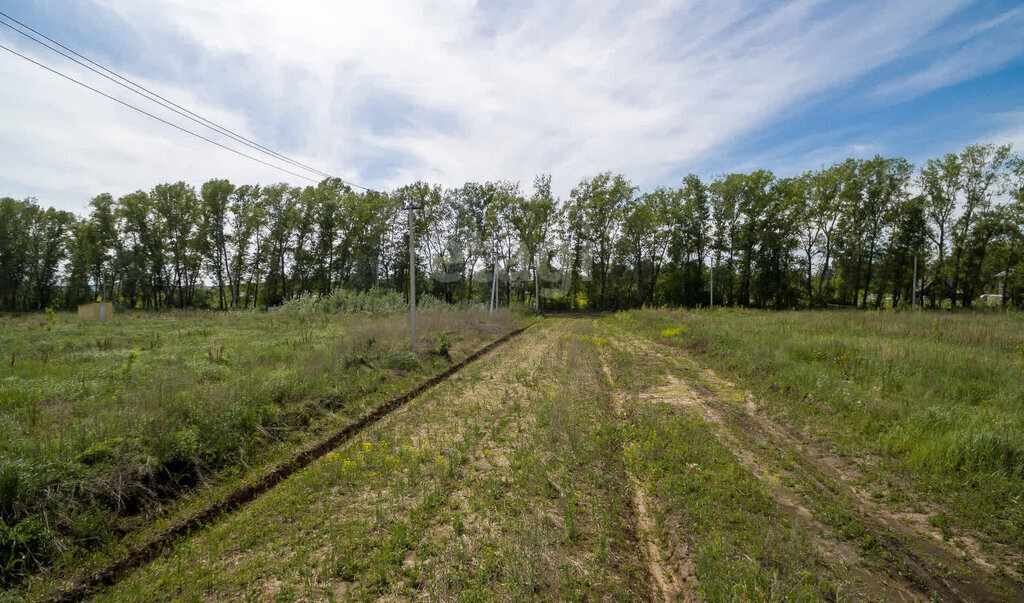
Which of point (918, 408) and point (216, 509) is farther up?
point (918, 408)

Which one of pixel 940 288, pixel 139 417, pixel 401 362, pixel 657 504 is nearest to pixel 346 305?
pixel 401 362

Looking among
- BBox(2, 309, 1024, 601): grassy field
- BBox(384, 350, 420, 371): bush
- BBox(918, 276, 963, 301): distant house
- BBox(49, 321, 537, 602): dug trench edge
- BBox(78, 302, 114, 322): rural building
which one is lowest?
BBox(49, 321, 537, 602): dug trench edge

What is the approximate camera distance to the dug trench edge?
352 cm

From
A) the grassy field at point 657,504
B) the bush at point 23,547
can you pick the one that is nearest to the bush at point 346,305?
the grassy field at point 657,504

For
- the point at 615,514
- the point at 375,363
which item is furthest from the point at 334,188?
the point at 615,514

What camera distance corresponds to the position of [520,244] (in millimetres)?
47312

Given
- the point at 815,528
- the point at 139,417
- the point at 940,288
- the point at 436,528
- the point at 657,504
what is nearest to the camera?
the point at 815,528

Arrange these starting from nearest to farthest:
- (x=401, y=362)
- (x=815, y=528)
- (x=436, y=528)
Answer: (x=815, y=528) < (x=436, y=528) < (x=401, y=362)

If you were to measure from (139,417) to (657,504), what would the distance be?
716 cm

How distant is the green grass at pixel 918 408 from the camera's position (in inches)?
176

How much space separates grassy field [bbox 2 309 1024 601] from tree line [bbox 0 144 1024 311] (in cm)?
3595

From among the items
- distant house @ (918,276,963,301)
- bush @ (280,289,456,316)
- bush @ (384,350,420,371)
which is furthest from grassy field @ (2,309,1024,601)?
distant house @ (918,276,963,301)

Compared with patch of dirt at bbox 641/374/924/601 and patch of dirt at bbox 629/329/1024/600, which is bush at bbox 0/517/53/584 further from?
patch of dirt at bbox 629/329/1024/600

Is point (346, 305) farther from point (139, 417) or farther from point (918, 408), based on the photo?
point (918, 408)
